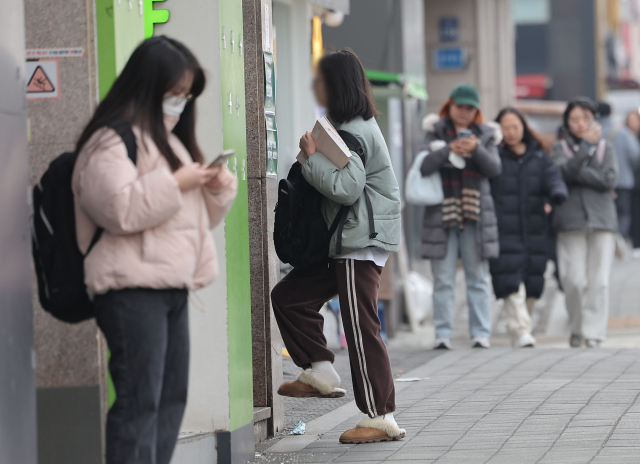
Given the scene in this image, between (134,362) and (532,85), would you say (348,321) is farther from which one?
(532,85)

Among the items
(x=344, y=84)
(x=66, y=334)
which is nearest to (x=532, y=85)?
(x=344, y=84)

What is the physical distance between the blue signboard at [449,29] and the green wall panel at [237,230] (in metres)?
11.2

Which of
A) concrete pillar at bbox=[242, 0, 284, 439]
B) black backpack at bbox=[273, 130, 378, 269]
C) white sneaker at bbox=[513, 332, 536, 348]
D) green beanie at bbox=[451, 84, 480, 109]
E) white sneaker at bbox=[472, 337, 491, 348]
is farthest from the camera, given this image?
white sneaker at bbox=[513, 332, 536, 348]

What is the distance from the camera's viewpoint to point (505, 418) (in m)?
5.40

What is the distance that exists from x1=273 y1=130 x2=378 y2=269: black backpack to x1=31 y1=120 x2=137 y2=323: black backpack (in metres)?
1.63

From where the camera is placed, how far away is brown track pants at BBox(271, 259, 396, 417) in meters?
4.85

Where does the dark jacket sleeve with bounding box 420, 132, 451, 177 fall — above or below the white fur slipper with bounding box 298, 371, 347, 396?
above

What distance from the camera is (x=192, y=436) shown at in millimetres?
4578

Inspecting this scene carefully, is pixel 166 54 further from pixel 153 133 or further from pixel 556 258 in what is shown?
pixel 556 258

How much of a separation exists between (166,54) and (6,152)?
0.60 metres

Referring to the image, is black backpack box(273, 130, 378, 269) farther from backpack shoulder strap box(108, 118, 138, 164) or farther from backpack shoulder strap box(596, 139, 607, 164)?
backpack shoulder strap box(596, 139, 607, 164)

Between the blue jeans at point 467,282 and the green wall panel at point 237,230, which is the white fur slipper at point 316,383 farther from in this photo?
the blue jeans at point 467,282

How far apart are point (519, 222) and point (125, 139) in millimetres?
6224

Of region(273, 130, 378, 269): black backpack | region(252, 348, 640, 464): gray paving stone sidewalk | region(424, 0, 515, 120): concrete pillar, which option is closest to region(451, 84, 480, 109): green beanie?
region(252, 348, 640, 464): gray paving stone sidewalk
